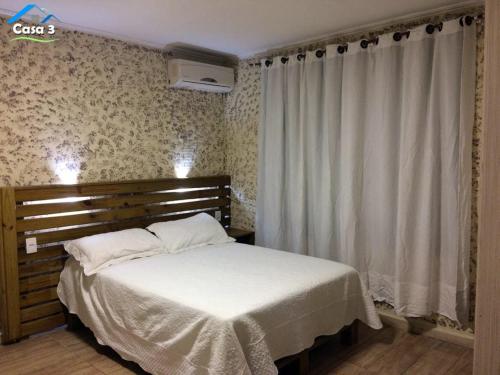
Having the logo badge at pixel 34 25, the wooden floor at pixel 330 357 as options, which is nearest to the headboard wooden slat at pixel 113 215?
the wooden floor at pixel 330 357

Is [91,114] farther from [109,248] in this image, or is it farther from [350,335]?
[350,335]

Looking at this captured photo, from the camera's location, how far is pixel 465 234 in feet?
9.19

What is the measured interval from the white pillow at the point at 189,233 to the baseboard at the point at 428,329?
1556mm

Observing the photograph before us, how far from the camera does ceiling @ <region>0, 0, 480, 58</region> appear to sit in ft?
9.00

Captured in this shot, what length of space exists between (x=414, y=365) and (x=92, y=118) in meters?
3.15

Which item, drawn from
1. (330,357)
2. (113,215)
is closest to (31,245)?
(113,215)

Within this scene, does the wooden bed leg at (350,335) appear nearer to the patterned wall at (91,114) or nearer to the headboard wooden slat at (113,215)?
the headboard wooden slat at (113,215)

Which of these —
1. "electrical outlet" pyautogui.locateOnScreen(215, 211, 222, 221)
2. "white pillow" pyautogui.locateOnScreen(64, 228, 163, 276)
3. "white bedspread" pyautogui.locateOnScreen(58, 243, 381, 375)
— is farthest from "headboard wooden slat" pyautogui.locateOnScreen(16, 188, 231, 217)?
"white bedspread" pyautogui.locateOnScreen(58, 243, 381, 375)

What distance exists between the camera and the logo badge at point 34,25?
2881 millimetres

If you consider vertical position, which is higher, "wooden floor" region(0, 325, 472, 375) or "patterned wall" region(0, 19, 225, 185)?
"patterned wall" region(0, 19, 225, 185)

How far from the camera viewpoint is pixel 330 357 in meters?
2.80

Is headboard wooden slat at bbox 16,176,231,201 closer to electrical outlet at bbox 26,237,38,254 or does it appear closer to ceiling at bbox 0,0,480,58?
electrical outlet at bbox 26,237,38,254

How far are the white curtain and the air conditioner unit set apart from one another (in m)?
0.44

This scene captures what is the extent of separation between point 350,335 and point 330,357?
261mm
